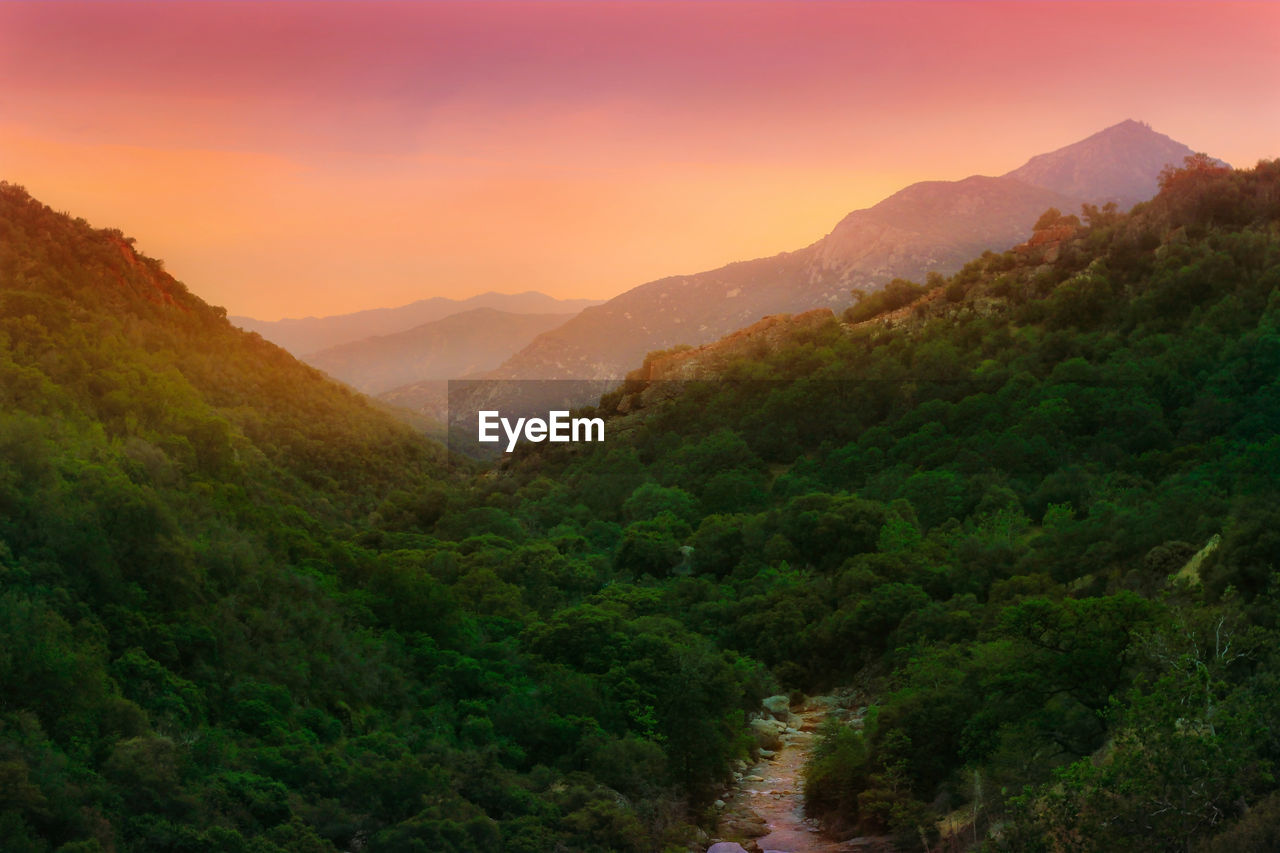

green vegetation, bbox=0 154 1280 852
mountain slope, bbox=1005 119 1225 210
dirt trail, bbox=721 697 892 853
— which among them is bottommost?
dirt trail, bbox=721 697 892 853

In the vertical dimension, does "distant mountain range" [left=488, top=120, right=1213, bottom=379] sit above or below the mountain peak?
below

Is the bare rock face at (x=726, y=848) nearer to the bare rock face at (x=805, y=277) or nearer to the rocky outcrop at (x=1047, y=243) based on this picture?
the rocky outcrop at (x=1047, y=243)

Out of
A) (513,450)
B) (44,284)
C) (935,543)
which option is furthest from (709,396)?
(44,284)
